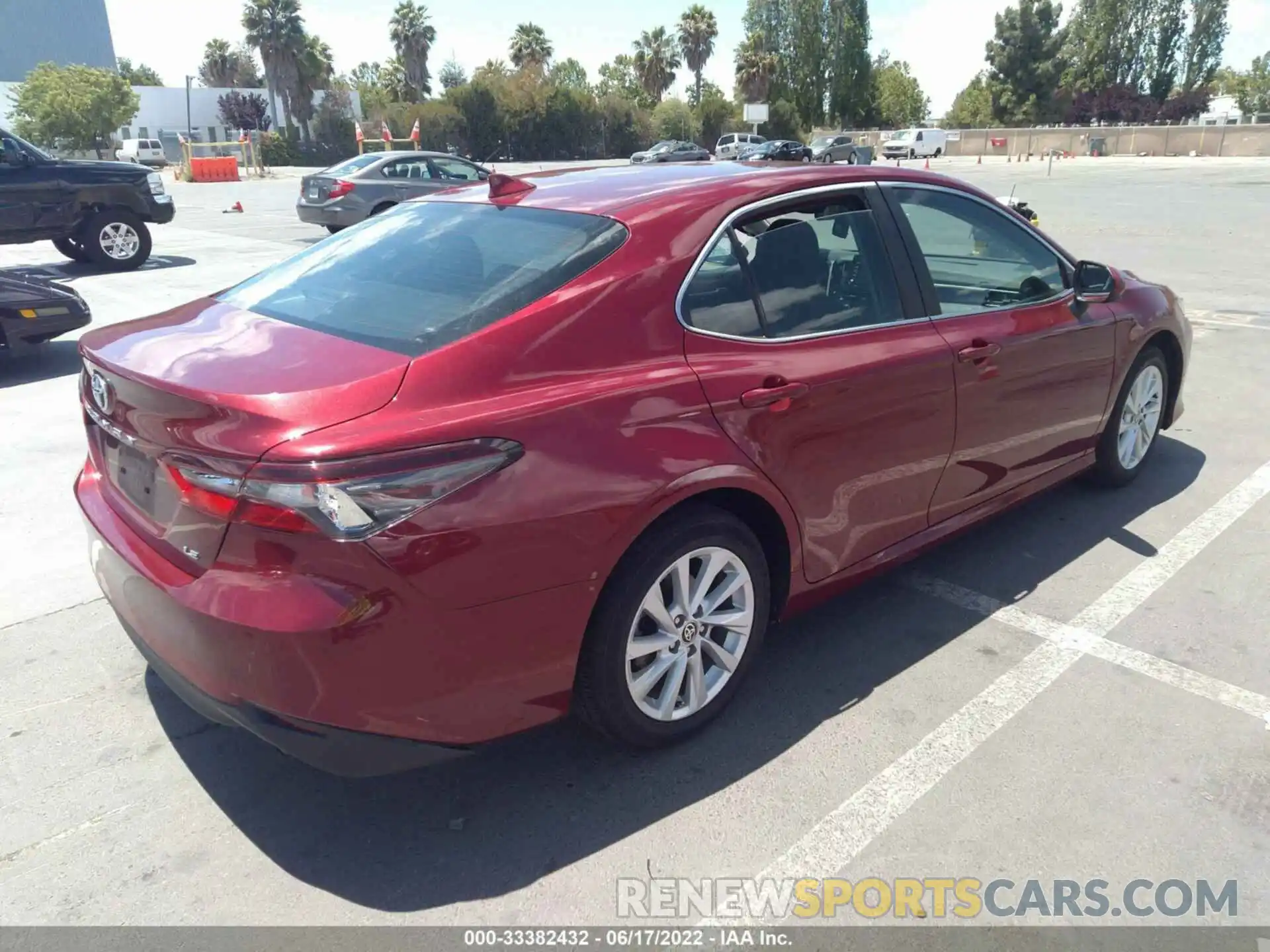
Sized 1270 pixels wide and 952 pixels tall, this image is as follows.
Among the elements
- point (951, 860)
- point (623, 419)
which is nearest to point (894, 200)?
point (623, 419)

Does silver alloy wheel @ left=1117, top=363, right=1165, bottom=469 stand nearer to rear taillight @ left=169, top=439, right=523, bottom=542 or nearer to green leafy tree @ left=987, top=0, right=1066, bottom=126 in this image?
rear taillight @ left=169, top=439, right=523, bottom=542

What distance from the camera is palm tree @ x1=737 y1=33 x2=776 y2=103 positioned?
259 ft

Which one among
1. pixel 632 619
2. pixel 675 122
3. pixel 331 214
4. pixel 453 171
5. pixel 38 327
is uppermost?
pixel 675 122

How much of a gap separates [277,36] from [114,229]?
58647 millimetres

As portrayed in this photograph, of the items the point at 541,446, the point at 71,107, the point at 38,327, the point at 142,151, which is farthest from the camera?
the point at 142,151

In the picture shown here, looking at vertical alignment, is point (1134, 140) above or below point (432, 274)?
above

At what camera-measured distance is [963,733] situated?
2996mm

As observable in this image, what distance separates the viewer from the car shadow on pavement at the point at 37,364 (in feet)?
23.8

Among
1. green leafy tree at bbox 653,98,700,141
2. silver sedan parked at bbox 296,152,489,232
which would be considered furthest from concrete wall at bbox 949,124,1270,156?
silver sedan parked at bbox 296,152,489,232

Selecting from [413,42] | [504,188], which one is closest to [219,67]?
[413,42]

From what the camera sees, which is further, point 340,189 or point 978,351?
point 340,189

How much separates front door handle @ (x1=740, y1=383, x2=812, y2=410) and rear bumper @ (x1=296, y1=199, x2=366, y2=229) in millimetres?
13090

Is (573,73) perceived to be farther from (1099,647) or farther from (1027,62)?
(1099,647)

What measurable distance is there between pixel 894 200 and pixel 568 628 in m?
2.09
